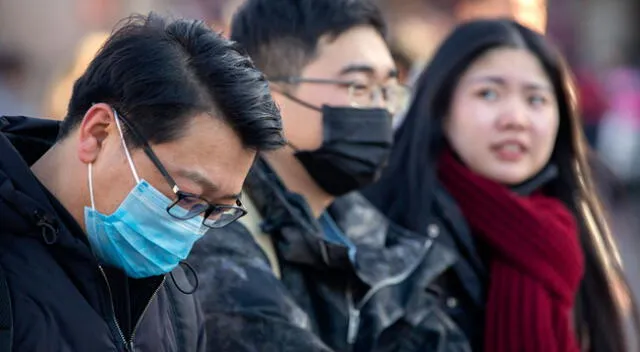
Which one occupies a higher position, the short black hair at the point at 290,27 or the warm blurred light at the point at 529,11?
the short black hair at the point at 290,27

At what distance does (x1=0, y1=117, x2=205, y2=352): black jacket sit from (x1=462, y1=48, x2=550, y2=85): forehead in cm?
207

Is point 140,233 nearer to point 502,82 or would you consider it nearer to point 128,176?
point 128,176

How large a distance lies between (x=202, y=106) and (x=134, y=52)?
0.17 metres

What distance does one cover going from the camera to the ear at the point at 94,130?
2555mm

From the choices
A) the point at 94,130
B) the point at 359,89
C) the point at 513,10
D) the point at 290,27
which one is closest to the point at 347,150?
the point at 359,89

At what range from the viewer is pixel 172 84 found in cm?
258

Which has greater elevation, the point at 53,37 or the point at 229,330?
the point at 229,330

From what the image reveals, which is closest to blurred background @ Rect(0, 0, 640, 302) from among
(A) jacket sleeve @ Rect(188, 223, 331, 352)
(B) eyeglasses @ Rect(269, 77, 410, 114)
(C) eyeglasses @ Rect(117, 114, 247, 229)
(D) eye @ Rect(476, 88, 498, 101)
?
(D) eye @ Rect(476, 88, 498, 101)

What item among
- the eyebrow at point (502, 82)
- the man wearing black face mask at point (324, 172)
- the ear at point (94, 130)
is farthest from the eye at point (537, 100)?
the ear at point (94, 130)

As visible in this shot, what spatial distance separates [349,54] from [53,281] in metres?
1.59

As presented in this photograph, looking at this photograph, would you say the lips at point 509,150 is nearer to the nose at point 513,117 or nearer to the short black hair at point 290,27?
the nose at point 513,117

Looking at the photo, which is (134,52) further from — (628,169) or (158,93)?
(628,169)

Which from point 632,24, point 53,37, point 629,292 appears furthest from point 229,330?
point 632,24

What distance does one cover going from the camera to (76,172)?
2.56m
